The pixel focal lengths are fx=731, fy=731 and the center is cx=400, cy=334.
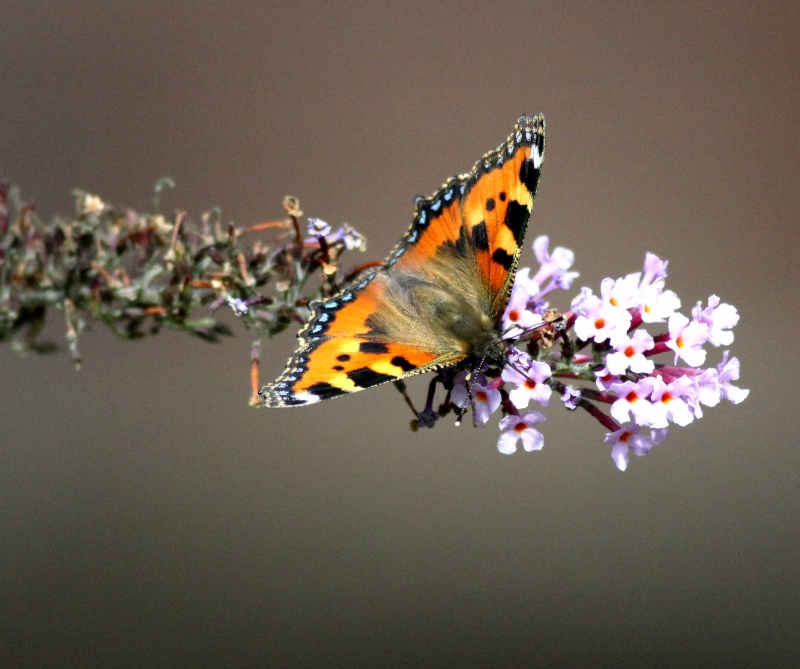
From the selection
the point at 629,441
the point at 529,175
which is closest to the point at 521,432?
the point at 629,441

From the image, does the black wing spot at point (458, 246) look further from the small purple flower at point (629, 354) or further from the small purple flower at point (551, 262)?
the small purple flower at point (629, 354)

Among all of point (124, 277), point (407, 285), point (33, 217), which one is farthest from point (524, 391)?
point (33, 217)

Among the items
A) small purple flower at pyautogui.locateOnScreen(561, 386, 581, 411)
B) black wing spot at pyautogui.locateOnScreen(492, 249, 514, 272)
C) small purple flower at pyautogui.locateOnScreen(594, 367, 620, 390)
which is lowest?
small purple flower at pyautogui.locateOnScreen(561, 386, 581, 411)

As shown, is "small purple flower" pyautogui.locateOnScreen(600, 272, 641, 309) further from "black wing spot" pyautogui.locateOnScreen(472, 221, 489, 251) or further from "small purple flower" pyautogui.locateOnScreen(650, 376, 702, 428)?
"black wing spot" pyautogui.locateOnScreen(472, 221, 489, 251)

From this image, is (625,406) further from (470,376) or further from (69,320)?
(69,320)

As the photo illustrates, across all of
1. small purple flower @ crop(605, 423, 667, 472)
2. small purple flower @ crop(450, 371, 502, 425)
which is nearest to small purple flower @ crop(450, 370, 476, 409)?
small purple flower @ crop(450, 371, 502, 425)
